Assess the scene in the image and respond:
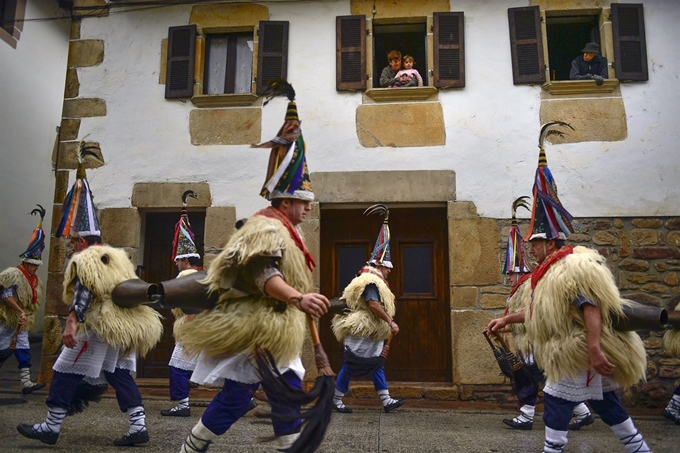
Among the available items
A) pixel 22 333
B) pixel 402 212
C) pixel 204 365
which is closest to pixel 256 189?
pixel 402 212

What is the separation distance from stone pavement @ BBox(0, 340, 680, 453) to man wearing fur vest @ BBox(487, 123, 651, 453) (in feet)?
3.76

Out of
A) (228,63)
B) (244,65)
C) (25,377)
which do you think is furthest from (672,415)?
(25,377)

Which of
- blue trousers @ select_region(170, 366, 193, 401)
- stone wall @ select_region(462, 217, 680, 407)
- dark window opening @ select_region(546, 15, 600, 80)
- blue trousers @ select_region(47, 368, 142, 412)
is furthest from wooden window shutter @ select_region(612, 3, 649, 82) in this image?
blue trousers @ select_region(47, 368, 142, 412)

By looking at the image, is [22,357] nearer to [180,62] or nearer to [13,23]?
[180,62]

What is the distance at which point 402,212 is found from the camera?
8.12 meters

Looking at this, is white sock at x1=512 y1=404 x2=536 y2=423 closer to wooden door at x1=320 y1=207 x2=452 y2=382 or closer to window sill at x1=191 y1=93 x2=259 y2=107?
wooden door at x1=320 y1=207 x2=452 y2=382

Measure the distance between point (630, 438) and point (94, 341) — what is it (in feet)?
12.8

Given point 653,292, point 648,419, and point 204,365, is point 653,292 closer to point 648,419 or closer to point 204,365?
point 648,419

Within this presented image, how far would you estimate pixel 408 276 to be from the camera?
8.12 m

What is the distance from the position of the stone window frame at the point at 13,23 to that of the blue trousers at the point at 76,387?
822cm

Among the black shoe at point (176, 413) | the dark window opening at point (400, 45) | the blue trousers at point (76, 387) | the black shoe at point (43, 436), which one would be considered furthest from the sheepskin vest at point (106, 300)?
the dark window opening at point (400, 45)

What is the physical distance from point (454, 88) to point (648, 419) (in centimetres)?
466

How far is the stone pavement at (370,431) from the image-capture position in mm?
4730

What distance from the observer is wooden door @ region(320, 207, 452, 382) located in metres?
7.95
